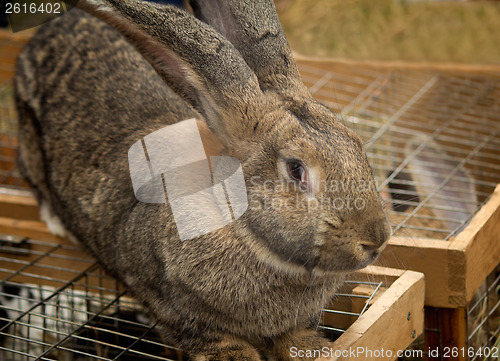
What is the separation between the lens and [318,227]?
1.86m

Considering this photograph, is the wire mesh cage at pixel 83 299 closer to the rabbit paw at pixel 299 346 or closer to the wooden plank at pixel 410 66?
the rabbit paw at pixel 299 346

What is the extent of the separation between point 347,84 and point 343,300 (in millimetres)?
2045

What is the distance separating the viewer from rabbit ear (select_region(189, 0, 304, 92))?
2137 millimetres

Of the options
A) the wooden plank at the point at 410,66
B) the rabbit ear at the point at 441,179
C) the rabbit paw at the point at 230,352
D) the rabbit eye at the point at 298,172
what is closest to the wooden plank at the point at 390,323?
the rabbit paw at the point at 230,352

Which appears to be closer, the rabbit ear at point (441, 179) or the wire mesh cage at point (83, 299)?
the wire mesh cage at point (83, 299)

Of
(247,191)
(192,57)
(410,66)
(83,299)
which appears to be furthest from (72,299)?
(410,66)

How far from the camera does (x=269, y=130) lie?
2025mm

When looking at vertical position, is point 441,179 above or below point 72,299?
above

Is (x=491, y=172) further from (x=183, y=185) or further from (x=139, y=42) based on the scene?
(x=139, y=42)

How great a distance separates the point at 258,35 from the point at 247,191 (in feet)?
1.63

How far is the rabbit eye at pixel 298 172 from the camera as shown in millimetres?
1900

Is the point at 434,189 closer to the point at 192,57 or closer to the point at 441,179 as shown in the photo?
the point at 441,179

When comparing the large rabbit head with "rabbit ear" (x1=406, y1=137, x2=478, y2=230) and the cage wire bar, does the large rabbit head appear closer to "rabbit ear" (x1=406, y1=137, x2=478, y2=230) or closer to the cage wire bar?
the cage wire bar

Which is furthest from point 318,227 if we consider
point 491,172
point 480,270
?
point 491,172
